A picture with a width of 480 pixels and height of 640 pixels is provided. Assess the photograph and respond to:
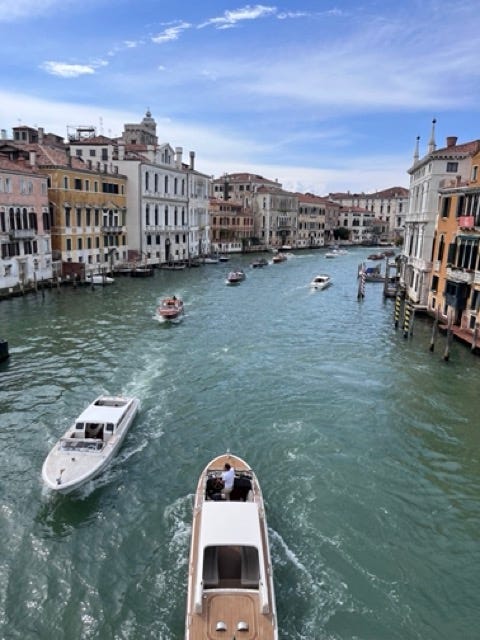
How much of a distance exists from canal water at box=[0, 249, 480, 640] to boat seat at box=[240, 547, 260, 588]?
2.78 ft

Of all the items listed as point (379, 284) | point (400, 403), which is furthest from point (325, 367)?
point (379, 284)

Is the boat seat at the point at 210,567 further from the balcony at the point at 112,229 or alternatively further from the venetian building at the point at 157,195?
the venetian building at the point at 157,195

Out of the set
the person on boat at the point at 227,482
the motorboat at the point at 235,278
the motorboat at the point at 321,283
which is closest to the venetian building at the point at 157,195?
the motorboat at the point at 235,278

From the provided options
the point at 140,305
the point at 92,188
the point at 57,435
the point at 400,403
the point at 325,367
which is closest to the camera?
the point at 57,435

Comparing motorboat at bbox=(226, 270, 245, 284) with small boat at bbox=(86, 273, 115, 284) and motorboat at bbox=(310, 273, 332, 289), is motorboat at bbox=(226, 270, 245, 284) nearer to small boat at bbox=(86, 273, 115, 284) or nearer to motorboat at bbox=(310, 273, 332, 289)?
motorboat at bbox=(310, 273, 332, 289)

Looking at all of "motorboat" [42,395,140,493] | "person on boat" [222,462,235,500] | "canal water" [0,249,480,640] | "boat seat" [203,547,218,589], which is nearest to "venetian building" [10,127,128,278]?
"canal water" [0,249,480,640]

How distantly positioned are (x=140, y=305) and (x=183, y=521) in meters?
26.8

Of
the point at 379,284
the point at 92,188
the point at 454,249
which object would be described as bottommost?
the point at 379,284

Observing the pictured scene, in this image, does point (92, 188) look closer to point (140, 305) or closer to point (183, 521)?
point (140, 305)

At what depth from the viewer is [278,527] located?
11.5 meters

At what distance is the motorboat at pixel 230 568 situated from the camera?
310 inches

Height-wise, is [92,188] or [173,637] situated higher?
[92,188]

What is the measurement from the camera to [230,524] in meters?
9.77

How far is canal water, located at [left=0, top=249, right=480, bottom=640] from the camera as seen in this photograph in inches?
369
